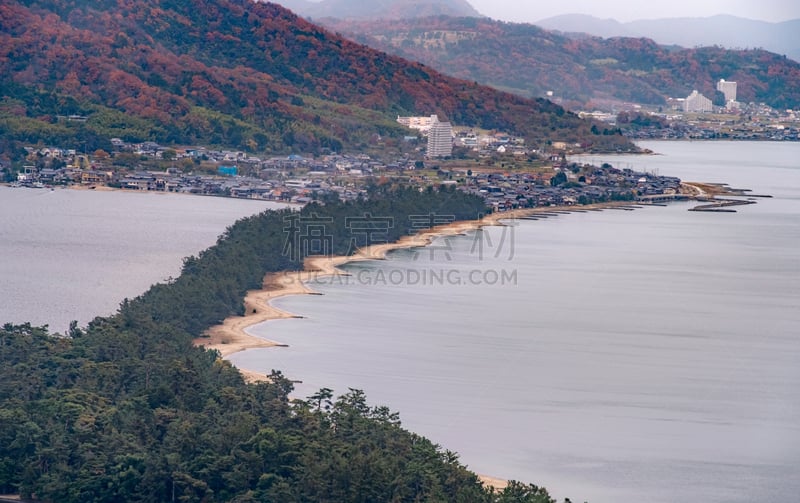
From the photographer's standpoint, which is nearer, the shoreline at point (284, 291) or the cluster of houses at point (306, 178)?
the shoreline at point (284, 291)

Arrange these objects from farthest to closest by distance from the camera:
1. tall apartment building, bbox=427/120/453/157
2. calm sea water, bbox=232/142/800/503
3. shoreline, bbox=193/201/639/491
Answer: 1. tall apartment building, bbox=427/120/453/157
2. shoreline, bbox=193/201/639/491
3. calm sea water, bbox=232/142/800/503

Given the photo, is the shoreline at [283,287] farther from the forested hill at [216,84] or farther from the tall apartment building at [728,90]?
the tall apartment building at [728,90]

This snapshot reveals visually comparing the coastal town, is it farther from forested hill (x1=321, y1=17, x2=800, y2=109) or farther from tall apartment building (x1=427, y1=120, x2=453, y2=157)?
forested hill (x1=321, y1=17, x2=800, y2=109)

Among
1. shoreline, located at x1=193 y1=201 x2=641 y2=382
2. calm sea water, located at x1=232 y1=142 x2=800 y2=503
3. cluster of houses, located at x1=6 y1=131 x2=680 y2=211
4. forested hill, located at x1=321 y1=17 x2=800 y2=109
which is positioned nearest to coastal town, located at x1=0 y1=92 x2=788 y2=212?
cluster of houses, located at x1=6 y1=131 x2=680 y2=211

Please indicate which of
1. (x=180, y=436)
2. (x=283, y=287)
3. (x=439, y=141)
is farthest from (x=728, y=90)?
(x=180, y=436)

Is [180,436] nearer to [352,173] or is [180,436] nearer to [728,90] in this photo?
[352,173]

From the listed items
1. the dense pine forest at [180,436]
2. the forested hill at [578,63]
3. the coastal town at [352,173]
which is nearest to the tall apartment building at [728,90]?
the forested hill at [578,63]
